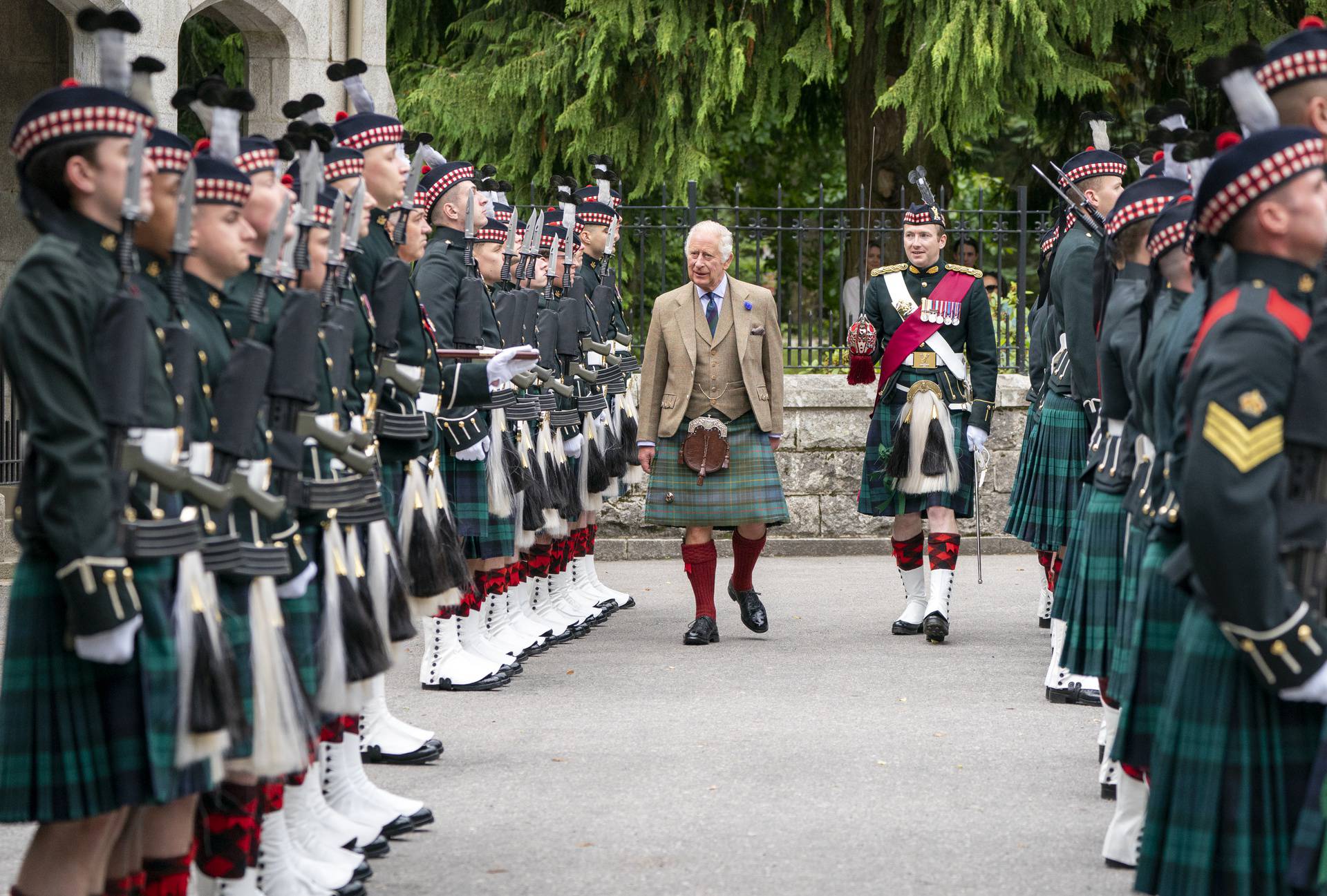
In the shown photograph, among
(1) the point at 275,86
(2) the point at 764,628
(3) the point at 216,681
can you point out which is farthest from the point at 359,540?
(1) the point at 275,86

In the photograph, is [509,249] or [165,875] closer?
[165,875]

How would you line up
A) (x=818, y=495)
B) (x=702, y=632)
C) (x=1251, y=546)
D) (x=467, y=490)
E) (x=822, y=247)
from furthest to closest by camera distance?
1. (x=818, y=495)
2. (x=822, y=247)
3. (x=702, y=632)
4. (x=467, y=490)
5. (x=1251, y=546)

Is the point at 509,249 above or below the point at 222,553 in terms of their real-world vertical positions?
above

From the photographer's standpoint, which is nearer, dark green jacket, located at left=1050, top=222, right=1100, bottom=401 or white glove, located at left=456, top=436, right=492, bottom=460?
dark green jacket, located at left=1050, top=222, right=1100, bottom=401

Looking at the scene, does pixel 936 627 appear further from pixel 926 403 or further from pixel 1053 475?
pixel 1053 475

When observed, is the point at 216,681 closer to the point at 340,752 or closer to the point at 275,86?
the point at 340,752

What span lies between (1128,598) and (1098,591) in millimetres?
486

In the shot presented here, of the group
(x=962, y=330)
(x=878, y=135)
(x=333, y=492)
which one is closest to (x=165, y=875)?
(x=333, y=492)

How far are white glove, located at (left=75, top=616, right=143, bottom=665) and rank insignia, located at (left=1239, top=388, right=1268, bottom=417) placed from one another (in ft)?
6.62

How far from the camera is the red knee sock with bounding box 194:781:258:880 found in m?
3.93

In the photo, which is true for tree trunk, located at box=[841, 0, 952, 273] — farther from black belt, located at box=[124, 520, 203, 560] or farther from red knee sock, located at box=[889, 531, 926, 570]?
black belt, located at box=[124, 520, 203, 560]

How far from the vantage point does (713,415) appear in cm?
863

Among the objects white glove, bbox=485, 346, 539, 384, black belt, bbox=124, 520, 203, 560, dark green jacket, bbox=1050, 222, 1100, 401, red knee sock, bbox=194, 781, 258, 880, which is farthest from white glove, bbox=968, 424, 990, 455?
black belt, bbox=124, 520, 203, 560

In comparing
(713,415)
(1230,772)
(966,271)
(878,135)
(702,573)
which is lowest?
(702,573)
